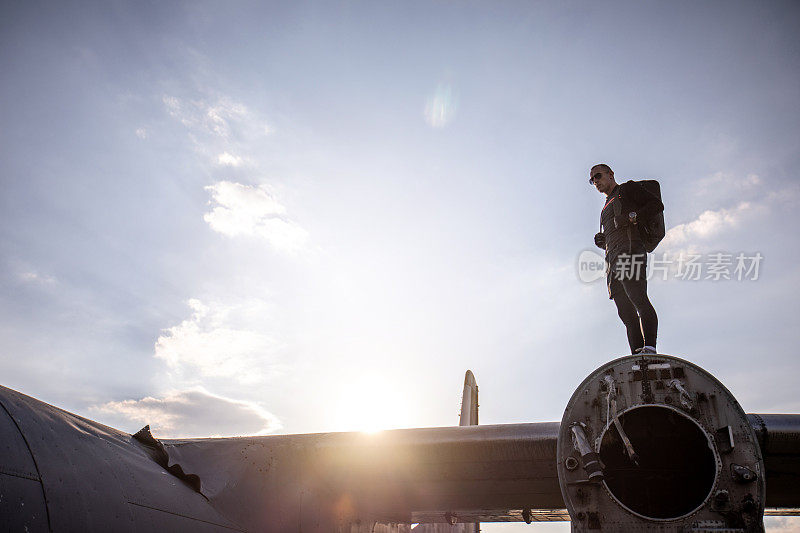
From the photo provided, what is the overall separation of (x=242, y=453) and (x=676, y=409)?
5.20 metres

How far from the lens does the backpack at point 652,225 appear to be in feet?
21.2

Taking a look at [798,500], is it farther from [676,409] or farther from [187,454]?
[187,454]

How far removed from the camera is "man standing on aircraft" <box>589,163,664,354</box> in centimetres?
624

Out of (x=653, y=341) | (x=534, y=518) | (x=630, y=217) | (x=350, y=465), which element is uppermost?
(x=630, y=217)

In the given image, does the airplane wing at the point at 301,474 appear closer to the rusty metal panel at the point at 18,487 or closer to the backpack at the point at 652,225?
the rusty metal panel at the point at 18,487

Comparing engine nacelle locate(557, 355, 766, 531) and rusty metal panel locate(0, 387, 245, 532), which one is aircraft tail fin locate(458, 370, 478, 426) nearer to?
engine nacelle locate(557, 355, 766, 531)

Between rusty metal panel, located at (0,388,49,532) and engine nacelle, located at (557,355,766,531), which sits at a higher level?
engine nacelle, located at (557,355,766,531)

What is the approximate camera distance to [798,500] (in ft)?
24.0

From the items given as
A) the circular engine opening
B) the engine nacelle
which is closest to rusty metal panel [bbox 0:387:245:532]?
the engine nacelle

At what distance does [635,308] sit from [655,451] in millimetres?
1898

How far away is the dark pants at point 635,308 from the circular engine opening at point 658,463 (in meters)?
1.07

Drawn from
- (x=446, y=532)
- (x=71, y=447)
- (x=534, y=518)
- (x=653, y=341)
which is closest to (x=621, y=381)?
(x=653, y=341)

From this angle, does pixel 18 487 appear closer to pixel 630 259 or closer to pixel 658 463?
pixel 658 463

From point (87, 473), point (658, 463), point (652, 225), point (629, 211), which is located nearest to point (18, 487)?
point (87, 473)
